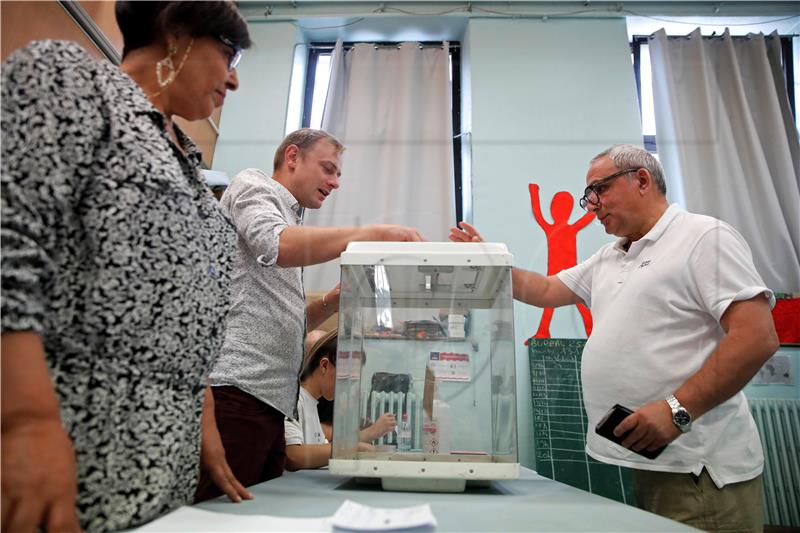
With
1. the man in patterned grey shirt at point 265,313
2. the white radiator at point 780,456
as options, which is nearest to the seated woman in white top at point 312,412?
the man in patterned grey shirt at point 265,313

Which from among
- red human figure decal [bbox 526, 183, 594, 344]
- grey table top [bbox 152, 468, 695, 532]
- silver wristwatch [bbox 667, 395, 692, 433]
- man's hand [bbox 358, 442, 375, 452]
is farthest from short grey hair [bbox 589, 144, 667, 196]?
man's hand [bbox 358, 442, 375, 452]

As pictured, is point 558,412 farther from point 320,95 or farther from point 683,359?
point 320,95

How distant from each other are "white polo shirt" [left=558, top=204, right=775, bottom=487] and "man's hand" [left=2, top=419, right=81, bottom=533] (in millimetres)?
963

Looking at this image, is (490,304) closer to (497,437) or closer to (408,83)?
(497,437)

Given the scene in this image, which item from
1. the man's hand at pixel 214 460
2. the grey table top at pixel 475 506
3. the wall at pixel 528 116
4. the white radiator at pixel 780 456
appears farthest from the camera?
the wall at pixel 528 116

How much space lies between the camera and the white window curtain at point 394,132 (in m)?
1.25

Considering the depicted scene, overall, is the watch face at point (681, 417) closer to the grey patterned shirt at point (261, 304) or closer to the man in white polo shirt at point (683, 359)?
the man in white polo shirt at point (683, 359)

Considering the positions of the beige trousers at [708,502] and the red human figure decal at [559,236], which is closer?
the beige trousers at [708,502]

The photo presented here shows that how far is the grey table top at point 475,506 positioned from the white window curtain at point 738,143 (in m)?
0.76

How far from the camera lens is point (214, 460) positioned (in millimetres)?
729

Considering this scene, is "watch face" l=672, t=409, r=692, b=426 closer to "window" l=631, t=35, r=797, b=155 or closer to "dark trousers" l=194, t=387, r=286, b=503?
"window" l=631, t=35, r=797, b=155

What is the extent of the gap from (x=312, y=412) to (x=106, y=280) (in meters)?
1.01

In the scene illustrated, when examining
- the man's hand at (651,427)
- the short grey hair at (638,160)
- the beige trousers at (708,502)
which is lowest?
the beige trousers at (708,502)

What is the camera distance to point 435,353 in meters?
1.06
